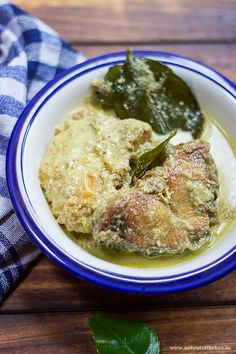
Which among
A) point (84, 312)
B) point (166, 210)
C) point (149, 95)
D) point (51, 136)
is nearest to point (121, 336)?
point (84, 312)

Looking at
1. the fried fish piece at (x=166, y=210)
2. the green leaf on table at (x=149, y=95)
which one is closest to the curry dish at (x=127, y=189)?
the fried fish piece at (x=166, y=210)

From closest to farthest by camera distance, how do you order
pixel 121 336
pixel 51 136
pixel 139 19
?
1. pixel 121 336
2. pixel 51 136
3. pixel 139 19

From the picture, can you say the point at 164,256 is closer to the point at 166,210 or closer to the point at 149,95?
the point at 166,210

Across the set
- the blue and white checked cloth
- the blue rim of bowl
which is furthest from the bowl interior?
the blue and white checked cloth

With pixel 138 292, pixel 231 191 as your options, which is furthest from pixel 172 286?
pixel 231 191

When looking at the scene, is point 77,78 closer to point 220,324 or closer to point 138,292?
point 138,292

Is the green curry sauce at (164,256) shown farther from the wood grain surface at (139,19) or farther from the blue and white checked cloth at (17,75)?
the wood grain surface at (139,19)

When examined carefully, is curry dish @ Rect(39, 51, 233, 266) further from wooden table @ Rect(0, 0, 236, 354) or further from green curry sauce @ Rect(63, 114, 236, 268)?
wooden table @ Rect(0, 0, 236, 354)
